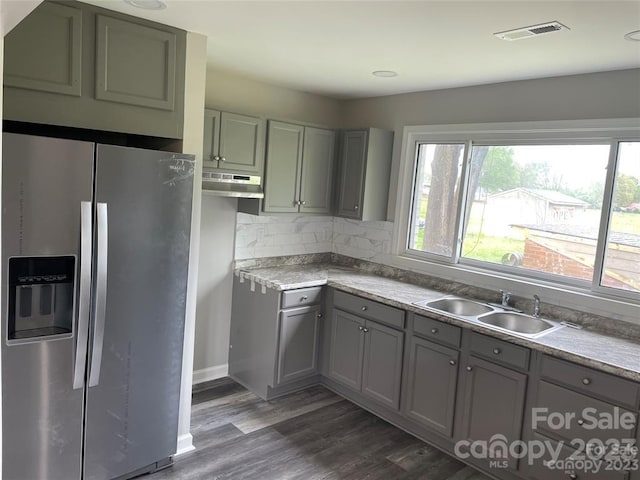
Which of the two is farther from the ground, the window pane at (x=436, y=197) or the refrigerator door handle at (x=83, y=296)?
the window pane at (x=436, y=197)

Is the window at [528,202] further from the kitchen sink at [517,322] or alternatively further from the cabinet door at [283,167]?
the cabinet door at [283,167]

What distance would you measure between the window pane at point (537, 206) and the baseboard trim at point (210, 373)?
2.20 m

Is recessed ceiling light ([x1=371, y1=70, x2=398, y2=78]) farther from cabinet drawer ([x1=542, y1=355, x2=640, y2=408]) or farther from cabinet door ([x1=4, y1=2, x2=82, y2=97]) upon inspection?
cabinet drawer ([x1=542, y1=355, x2=640, y2=408])

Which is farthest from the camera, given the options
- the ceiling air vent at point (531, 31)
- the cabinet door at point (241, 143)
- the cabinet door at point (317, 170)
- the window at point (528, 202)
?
the cabinet door at point (317, 170)

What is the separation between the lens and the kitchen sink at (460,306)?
3309 millimetres

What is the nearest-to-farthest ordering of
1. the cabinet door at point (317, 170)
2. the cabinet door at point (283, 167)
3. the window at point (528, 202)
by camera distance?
the window at point (528, 202), the cabinet door at point (283, 167), the cabinet door at point (317, 170)

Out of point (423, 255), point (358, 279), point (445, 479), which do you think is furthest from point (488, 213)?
point (445, 479)

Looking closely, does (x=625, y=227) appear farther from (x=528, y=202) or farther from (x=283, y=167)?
(x=283, y=167)

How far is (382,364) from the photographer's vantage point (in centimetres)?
335

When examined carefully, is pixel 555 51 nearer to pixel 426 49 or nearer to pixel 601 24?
pixel 601 24

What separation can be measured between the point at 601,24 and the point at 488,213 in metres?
1.66

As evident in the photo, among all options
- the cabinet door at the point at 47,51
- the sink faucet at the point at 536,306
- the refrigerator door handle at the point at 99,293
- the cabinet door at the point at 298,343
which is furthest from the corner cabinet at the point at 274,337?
the cabinet door at the point at 47,51

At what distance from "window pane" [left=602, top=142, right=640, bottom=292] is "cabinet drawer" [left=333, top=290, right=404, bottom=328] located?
1.32 meters

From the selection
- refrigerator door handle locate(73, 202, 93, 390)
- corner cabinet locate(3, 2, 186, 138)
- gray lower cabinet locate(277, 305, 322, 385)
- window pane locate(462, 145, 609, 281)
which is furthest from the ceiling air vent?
gray lower cabinet locate(277, 305, 322, 385)
